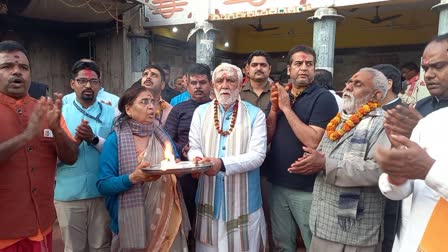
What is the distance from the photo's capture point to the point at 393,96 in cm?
308

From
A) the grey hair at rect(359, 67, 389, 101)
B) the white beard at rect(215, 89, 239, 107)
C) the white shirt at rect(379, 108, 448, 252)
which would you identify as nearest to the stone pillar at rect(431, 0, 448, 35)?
the grey hair at rect(359, 67, 389, 101)

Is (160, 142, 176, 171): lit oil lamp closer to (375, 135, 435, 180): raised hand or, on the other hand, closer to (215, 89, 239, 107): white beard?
(215, 89, 239, 107): white beard

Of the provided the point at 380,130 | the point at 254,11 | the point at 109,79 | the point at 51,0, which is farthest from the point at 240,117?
the point at 109,79

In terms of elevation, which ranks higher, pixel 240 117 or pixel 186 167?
pixel 240 117

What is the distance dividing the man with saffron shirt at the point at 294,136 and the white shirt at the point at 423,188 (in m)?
1.08

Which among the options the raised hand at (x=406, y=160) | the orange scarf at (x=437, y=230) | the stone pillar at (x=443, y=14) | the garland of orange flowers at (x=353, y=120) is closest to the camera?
the raised hand at (x=406, y=160)

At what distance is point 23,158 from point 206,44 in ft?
21.1

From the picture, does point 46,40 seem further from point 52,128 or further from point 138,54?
point 52,128

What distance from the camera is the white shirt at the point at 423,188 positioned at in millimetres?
1603

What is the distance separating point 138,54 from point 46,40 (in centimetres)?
234

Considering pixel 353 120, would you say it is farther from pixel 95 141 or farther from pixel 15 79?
pixel 15 79

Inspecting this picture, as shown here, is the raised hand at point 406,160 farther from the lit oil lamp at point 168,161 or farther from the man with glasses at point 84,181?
the man with glasses at point 84,181

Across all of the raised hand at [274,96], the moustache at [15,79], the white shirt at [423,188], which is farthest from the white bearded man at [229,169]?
the moustache at [15,79]

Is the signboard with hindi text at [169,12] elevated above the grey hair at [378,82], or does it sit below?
above
